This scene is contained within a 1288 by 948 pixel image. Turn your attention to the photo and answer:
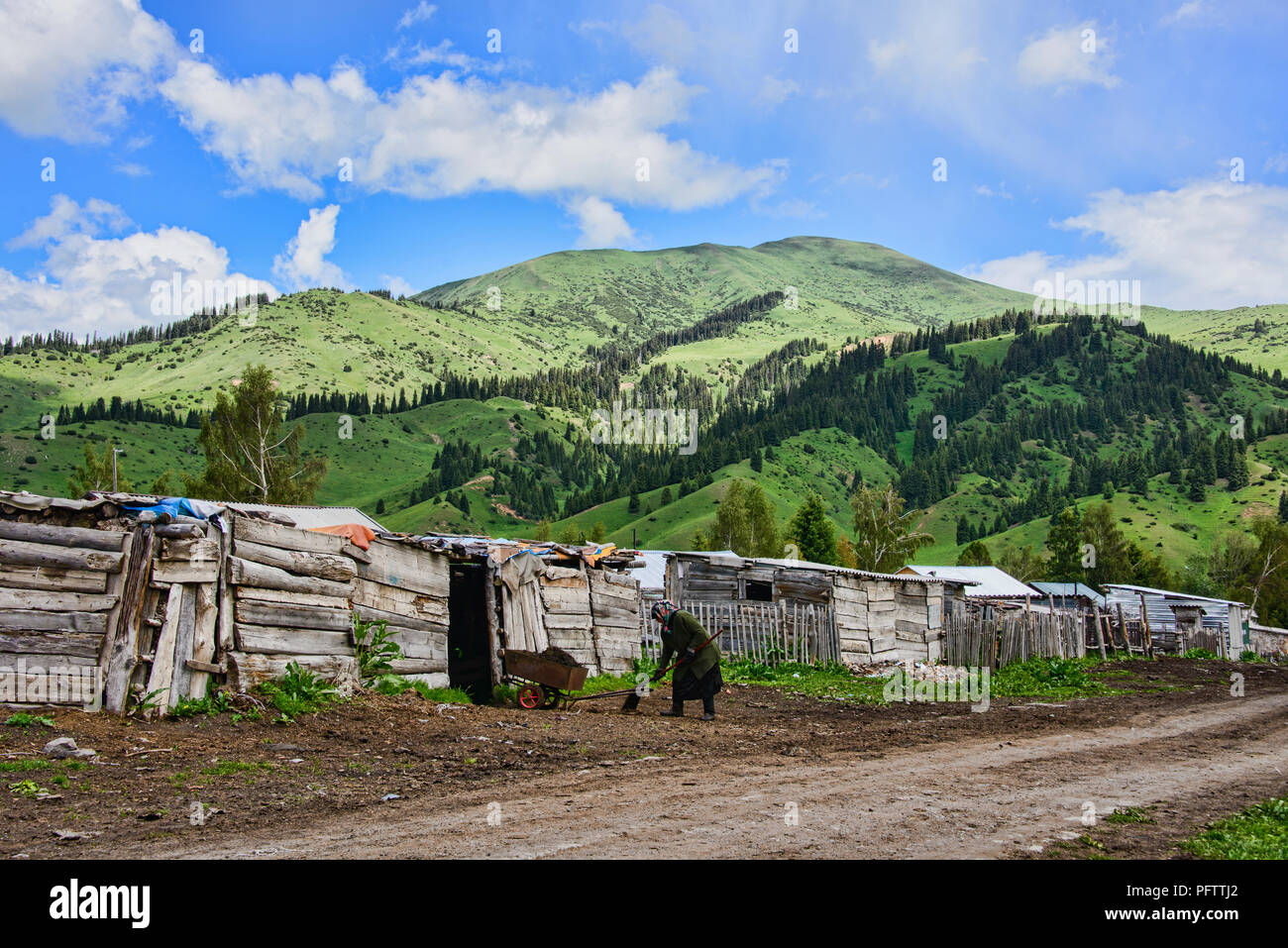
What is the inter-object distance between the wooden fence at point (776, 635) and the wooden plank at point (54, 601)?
1648 cm

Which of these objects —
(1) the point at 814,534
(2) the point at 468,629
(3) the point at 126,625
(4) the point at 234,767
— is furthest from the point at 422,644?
(1) the point at 814,534

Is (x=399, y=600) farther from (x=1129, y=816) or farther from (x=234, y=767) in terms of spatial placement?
(x=1129, y=816)

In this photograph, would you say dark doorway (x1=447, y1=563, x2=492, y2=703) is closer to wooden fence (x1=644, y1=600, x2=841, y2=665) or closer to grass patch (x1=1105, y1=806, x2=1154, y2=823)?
wooden fence (x1=644, y1=600, x2=841, y2=665)

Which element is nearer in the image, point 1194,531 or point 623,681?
point 623,681

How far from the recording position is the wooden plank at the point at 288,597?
11812 mm

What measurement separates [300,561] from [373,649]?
1.99 m

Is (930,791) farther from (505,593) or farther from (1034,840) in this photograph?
(505,593)

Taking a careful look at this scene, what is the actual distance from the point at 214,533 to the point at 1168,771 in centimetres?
1215

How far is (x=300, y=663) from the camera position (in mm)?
12383

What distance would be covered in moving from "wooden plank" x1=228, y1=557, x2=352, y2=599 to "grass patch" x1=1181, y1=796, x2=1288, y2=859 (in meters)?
10.6

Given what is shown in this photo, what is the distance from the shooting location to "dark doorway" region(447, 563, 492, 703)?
1767 cm

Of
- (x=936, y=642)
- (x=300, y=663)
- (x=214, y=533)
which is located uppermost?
(x=214, y=533)

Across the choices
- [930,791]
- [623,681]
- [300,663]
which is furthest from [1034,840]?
[623,681]
